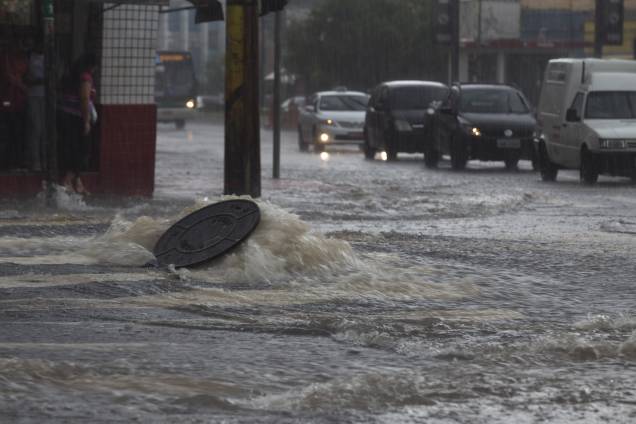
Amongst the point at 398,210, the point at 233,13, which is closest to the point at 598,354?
the point at 233,13

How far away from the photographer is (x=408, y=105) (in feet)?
119

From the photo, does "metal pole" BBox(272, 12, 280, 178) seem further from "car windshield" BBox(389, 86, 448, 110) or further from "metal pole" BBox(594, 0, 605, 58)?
"metal pole" BBox(594, 0, 605, 58)

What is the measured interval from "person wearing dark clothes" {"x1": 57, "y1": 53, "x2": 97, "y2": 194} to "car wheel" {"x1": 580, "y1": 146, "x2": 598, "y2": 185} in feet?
30.8

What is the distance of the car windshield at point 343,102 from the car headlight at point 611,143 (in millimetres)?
17170

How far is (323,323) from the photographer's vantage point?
8906mm

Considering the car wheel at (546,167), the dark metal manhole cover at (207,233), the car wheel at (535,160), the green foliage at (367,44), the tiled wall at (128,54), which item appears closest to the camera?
the dark metal manhole cover at (207,233)

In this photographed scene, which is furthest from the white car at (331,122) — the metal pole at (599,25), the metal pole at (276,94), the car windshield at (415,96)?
the metal pole at (276,94)

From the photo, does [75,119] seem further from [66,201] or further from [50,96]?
[50,96]

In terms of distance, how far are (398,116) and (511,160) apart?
5.09 metres

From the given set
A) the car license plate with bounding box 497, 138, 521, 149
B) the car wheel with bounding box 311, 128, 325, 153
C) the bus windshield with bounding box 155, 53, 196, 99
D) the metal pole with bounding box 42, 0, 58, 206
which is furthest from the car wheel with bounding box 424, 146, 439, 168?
the bus windshield with bounding box 155, 53, 196, 99

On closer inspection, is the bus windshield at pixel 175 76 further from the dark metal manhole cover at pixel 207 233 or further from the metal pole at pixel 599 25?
the dark metal manhole cover at pixel 207 233

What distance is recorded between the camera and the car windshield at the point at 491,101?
1254 inches

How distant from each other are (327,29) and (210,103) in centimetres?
2896

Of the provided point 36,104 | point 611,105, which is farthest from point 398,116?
point 36,104
